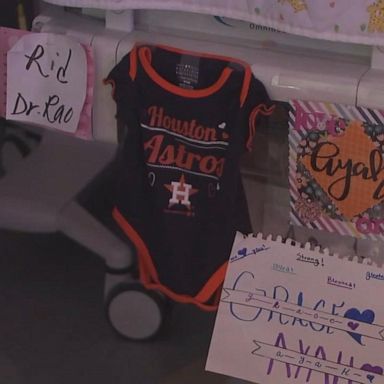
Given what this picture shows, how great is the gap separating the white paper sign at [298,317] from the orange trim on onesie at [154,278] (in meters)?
0.05

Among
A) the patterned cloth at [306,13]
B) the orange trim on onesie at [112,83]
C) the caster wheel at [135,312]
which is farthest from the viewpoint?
the caster wheel at [135,312]

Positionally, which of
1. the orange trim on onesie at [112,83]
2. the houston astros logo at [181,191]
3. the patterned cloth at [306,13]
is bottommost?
the houston astros logo at [181,191]

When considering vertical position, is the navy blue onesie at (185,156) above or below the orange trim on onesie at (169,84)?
below

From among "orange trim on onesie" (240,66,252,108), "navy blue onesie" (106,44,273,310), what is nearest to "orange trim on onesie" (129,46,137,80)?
"navy blue onesie" (106,44,273,310)

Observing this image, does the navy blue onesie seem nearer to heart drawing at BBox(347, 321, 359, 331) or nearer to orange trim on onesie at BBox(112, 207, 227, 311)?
orange trim on onesie at BBox(112, 207, 227, 311)

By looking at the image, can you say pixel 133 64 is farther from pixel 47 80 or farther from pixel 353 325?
pixel 353 325

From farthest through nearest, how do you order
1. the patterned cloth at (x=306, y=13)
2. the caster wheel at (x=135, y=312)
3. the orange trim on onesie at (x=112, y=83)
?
the caster wheel at (x=135, y=312), the orange trim on onesie at (x=112, y=83), the patterned cloth at (x=306, y=13)

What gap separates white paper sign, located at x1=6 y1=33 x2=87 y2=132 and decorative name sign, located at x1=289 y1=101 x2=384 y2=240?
23 cm

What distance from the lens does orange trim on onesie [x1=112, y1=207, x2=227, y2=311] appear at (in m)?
0.84

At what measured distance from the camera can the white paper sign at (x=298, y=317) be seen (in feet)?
2.42

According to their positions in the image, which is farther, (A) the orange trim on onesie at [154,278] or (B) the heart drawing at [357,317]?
(A) the orange trim on onesie at [154,278]

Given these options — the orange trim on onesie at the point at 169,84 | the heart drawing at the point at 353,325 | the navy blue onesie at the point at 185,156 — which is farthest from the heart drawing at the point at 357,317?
the orange trim on onesie at the point at 169,84

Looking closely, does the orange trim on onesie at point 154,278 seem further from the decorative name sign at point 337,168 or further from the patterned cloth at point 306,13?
the patterned cloth at point 306,13

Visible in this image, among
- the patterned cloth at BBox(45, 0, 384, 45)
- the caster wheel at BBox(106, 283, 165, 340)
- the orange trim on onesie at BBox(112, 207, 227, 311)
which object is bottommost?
the caster wheel at BBox(106, 283, 165, 340)
